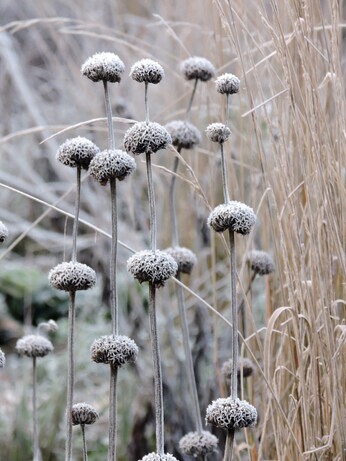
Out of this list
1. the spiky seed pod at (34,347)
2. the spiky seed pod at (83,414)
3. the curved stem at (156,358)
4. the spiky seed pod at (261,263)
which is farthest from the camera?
the spiky seed pod at (261,263)

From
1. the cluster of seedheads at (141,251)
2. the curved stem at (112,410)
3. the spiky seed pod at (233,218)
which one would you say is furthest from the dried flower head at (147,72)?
the curved stem at (112,410)

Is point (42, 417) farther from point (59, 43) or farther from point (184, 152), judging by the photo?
point (59, 43)

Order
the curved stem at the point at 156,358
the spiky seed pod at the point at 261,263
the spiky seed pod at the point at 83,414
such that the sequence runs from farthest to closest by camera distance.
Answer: the spiky seed pod at the point at 261,263, the spiky seed pod at the point at 83,414, the curved stem at the point at 156,358

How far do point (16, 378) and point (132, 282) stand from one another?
43 cm

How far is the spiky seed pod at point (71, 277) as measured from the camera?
0.65m

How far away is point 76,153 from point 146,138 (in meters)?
0.07

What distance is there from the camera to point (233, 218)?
0.63m

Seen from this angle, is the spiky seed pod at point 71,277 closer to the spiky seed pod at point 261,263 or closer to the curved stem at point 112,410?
the curved stem at point 112,410

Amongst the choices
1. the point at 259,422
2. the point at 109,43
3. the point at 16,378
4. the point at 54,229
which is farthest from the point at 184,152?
the point at 54,229

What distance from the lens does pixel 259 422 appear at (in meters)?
1.09

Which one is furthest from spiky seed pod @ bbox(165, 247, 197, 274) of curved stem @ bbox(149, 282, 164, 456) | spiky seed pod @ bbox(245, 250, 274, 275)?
curved stem @ bbox(149, 282, 164, 456)

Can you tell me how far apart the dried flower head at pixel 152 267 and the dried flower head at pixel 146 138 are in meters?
0.08

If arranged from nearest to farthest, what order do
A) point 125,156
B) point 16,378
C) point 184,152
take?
1. point 125,156
2. point 184,152
3. point 16,378

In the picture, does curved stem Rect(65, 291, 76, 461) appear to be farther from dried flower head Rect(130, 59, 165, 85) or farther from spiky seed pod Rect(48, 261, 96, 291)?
dried flower head Rect(130, 59, 165, 85)
